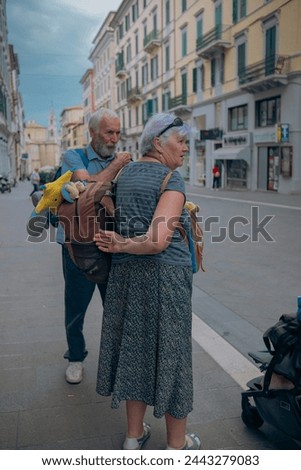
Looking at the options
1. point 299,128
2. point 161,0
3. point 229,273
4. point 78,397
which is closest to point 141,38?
point 161,0

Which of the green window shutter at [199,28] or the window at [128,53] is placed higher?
the window at [128,53]

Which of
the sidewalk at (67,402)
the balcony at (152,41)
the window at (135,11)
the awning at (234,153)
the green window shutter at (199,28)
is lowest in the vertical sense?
the sidewalk at (67,402)

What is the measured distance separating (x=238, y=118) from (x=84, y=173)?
25945mm

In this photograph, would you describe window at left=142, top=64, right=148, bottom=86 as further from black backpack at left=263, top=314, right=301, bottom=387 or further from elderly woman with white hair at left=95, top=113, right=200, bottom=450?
black backpack at left=263, top=314, right=301, bottom=387

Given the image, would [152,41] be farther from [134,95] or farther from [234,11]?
[234,11]

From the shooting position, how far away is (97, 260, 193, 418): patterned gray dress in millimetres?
2154

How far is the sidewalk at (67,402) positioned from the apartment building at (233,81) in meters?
19.3

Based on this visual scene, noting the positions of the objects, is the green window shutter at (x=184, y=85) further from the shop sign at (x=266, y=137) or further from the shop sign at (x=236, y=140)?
the shop sign at (x=266, y=137)

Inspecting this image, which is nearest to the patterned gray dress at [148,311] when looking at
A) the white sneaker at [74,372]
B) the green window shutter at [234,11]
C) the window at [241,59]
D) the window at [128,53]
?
the white sneaker at [74,372]

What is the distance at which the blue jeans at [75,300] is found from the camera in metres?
3.04

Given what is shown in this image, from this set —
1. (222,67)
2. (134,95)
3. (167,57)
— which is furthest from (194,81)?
(134,95)

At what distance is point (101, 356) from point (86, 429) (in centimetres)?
57

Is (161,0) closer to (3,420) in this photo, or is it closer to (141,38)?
(141,38)

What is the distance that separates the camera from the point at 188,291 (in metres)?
2.21
